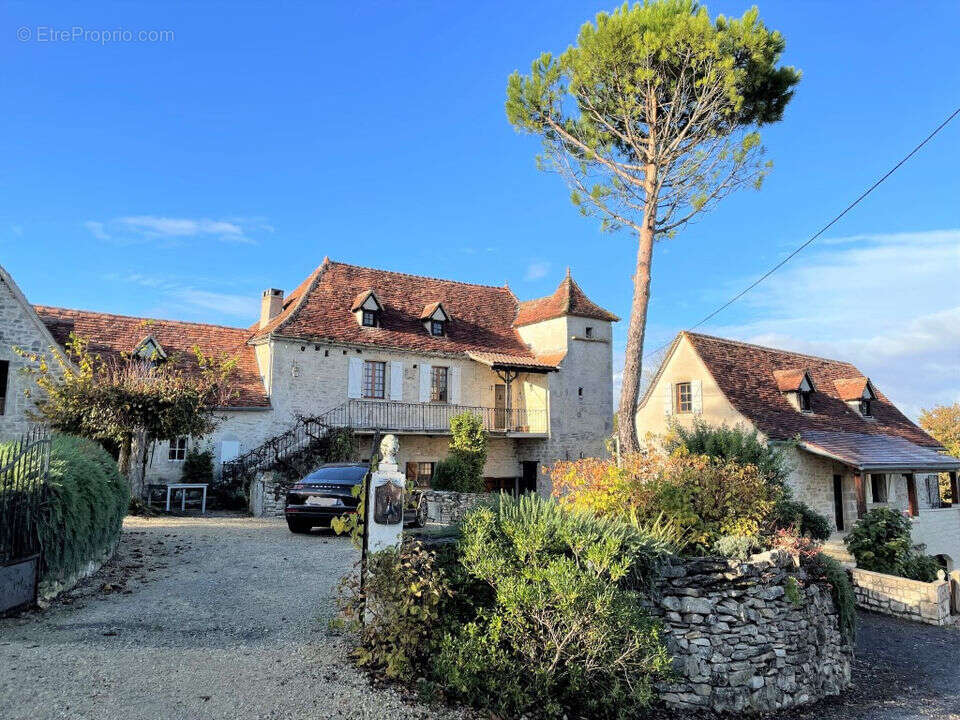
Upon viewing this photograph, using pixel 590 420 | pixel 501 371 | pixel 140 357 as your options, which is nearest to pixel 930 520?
pixel 590 420

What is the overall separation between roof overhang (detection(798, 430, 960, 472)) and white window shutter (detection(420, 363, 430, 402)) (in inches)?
496

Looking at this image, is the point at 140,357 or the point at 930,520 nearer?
the point at 140,357

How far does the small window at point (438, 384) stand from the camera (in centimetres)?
2383

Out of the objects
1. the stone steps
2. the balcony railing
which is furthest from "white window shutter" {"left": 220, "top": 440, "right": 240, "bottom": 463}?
the stone steps

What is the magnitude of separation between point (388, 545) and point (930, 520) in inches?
992

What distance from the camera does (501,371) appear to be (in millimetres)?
24625

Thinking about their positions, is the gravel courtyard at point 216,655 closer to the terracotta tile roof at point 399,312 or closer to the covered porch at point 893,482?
the covered porch at point 893,482

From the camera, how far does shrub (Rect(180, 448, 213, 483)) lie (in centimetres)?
1869

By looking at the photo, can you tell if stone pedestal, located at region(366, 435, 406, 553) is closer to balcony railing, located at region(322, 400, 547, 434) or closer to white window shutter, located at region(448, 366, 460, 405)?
balcony railing, located at region(322, 400, 547, 434)

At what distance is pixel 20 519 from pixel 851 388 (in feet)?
89.3

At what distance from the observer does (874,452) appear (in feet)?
70.5

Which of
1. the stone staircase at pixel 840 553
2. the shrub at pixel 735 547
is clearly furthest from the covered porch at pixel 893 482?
the shrub at pixel 735 547

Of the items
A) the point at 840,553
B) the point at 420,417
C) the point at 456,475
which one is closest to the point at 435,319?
the point at 420,417

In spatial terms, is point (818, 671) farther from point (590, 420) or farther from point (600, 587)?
point (590, 420)
